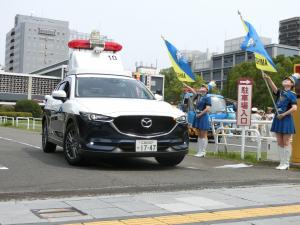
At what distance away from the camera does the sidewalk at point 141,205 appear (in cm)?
500

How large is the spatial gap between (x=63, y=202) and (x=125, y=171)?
2.65 metres

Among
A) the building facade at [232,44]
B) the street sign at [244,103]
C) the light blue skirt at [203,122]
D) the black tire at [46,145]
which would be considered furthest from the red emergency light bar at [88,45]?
the building facade at [232,44]

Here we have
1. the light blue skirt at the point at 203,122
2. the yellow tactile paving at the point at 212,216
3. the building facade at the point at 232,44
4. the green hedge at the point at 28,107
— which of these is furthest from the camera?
the building facade at the point at 232,44

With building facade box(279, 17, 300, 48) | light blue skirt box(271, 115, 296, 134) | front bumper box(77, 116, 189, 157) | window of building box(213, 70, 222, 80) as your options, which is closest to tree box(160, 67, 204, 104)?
window of building box(213, 70, 222, 80)

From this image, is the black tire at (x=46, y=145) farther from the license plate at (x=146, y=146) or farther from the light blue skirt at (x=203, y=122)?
the license plate at (x=146, y=146)

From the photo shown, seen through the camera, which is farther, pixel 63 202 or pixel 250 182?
pixel 250 182

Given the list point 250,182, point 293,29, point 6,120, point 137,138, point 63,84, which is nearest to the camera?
point 250,182

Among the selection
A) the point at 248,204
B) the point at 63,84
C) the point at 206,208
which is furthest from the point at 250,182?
the point at 63,84

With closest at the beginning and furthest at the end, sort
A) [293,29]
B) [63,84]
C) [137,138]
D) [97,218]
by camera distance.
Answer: [97,218] → [137,138] → [63,84] → [293,29]

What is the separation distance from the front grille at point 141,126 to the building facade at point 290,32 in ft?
391

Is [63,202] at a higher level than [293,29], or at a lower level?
lower

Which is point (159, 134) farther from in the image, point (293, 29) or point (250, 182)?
point (293, 29)

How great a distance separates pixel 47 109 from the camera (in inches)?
441

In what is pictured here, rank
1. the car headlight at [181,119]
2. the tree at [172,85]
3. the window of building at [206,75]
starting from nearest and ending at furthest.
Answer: the car headlight at [181,119]
the tree at [172,85]
the window of building at [206,75]
